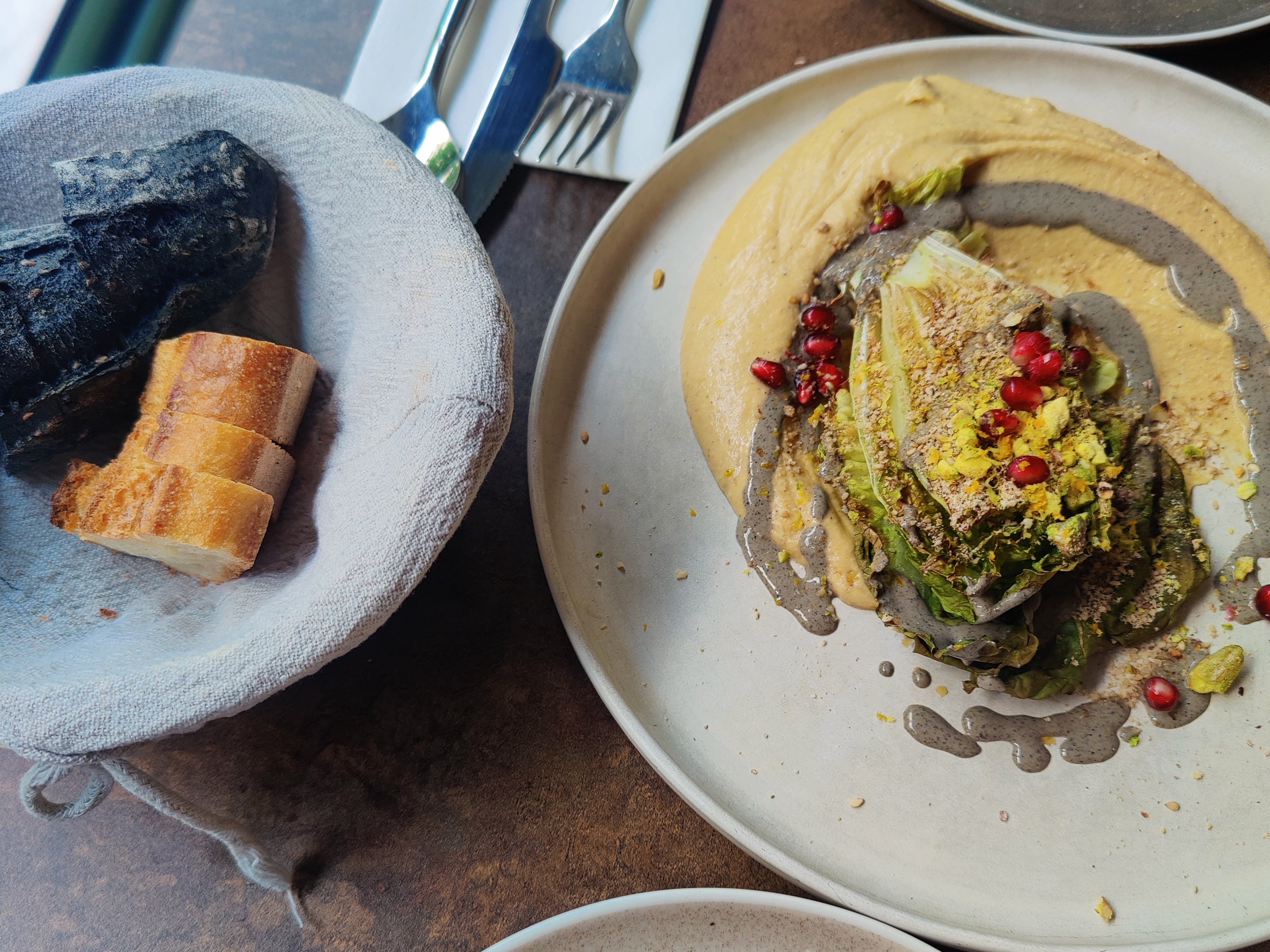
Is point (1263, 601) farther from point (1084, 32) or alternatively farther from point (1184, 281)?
point (1084, 32)

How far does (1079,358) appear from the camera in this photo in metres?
1.24

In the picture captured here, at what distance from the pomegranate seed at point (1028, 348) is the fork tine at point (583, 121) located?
888 millimetres

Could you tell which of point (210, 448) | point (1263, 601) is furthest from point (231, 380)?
point (1263, 601)

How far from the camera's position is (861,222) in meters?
1.35

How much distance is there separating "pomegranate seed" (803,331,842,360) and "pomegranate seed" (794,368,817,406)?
0.03 m

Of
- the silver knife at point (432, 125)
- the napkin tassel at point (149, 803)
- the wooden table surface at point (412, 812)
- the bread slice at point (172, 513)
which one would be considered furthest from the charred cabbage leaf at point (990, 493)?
the napkin tassel at point (149, 803)

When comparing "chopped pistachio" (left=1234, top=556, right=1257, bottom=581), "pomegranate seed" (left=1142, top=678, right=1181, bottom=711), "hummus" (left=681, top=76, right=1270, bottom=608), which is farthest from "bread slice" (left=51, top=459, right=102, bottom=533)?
"chopped pistachio" (left=1234, top=556, right=1257, bottom=581)

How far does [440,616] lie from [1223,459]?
1.38 metres

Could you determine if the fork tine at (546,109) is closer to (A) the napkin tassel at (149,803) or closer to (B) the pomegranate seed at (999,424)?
(B) the pomegranate seed at (999,424)

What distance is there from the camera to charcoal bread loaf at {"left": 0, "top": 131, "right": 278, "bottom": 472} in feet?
3.18

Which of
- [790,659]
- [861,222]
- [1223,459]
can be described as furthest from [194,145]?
[1223,459]

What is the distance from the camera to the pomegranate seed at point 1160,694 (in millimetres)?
1195

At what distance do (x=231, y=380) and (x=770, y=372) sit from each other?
83cm

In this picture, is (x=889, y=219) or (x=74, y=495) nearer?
(x=74, y=495)
